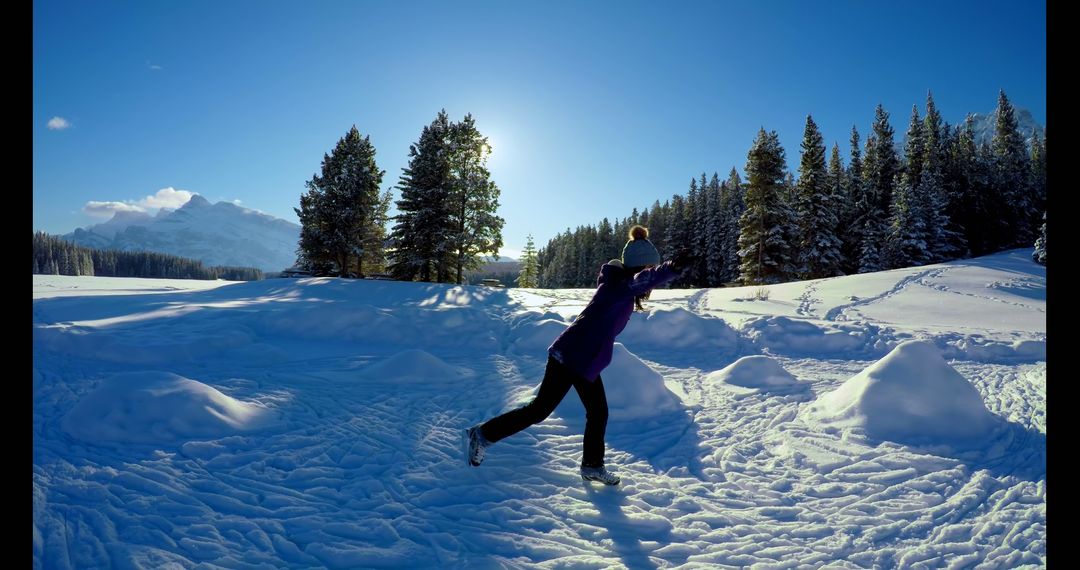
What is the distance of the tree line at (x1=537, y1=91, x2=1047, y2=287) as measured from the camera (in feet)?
104

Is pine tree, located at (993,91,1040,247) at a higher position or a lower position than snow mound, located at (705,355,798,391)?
higher

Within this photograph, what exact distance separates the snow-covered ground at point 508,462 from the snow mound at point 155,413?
2 cm

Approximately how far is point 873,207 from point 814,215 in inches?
406

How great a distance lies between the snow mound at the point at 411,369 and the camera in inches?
275

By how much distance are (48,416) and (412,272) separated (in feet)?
73.7

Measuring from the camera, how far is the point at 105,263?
353 ft

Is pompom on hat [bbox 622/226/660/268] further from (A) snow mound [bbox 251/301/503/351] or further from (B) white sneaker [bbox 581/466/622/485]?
(A) snow mound [bbox 251/301/503/351]

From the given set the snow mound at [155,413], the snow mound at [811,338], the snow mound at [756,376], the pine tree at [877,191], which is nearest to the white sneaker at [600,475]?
the snow mound at [155,413]

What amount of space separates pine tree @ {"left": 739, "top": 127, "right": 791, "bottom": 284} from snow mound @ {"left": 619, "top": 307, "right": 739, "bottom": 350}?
895 inches

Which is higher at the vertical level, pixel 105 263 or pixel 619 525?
pixel 105 263

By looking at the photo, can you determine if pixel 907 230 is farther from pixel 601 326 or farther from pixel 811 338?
pixel 601 326

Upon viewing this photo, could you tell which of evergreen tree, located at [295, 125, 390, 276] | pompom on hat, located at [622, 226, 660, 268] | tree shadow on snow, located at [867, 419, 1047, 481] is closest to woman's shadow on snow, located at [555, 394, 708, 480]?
tree shadow on snow, located at [867, 419, 1047, 481]

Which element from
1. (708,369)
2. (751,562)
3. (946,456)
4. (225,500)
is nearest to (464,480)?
(225,500)

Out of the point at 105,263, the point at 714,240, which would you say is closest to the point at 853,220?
the point at 714,240
